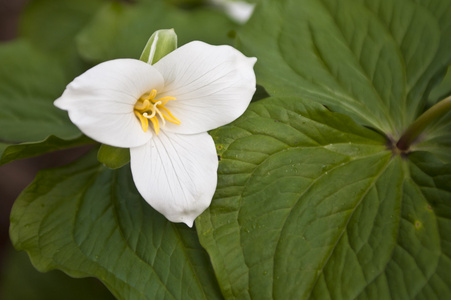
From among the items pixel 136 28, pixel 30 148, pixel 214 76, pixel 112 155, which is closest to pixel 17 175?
pixel 136 28

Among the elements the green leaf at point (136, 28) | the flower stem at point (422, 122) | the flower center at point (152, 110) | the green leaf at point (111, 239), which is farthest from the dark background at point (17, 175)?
the flower stem at point (422, 122)

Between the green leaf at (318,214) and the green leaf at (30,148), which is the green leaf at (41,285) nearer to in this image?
the green leaf at (30,148)

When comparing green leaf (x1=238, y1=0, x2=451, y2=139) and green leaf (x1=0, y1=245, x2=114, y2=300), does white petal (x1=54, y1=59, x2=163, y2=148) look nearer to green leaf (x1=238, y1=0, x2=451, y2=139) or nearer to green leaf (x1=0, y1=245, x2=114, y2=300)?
green leaf (x1=238, y1=0, x2=451, y2=139)

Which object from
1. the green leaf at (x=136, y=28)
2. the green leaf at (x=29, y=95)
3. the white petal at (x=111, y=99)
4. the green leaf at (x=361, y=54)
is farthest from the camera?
the green leaf at (x=136, y=28)

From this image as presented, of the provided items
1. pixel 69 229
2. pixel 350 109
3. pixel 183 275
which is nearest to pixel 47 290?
pixel 69 229

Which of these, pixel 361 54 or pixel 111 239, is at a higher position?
pixel 361 54

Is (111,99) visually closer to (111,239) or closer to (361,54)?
(111,239)
